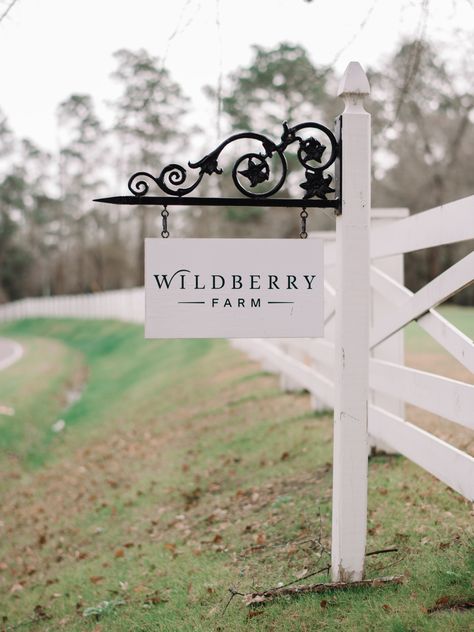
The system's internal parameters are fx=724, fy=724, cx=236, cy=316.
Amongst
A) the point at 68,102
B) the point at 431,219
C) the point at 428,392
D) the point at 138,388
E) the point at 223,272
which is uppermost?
the point at 68,102

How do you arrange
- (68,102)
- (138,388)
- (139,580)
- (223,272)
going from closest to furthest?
(223,272) < (139,580) < (138,388) < (68,102)

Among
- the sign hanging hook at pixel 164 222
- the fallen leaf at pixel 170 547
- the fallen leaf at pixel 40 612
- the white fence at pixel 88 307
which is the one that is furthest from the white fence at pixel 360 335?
the white fence at pixel 88 307

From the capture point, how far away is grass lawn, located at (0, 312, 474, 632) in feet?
11.8

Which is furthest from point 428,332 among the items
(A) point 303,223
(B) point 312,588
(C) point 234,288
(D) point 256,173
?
(B) point 312,588

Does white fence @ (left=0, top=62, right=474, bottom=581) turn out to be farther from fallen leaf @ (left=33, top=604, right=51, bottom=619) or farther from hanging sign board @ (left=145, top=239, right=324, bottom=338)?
fallen leaf @ (left=33, top=604, right=51, bottom=619)

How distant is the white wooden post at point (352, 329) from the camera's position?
3566 mm

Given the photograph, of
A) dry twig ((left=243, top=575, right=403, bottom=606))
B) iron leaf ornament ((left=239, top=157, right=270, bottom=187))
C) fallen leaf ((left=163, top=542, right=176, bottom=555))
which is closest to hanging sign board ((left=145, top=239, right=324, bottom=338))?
iron leaf ornament ((left=239, top=157, right=270, bottom=187))

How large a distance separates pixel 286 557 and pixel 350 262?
1901mm

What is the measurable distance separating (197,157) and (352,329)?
31.6 meters

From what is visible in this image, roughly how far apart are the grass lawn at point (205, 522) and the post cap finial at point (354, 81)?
239 cm

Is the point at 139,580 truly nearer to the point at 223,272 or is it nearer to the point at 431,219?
the point at 223,272

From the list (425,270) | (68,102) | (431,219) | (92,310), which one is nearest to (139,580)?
(431,219)

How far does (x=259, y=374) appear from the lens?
11.6 m

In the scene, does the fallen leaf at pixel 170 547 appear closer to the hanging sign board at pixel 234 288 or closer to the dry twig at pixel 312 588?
the dry twig at pixel 312 588
